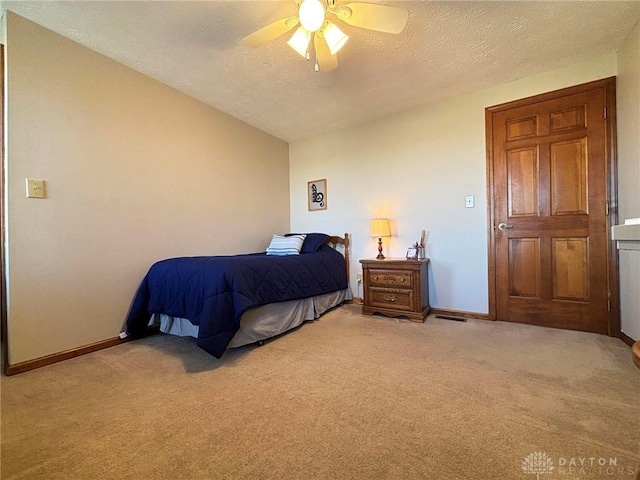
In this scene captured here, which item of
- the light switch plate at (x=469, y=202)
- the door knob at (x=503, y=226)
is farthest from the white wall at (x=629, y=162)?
the light switch plate at (x=469, y=202)

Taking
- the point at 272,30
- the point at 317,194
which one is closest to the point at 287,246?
the point at 317,194

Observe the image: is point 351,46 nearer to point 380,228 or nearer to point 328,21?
point 328,21

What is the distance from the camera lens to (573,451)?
1023 mm

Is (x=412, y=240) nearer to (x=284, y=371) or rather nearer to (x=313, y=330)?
(x=313, y=330)

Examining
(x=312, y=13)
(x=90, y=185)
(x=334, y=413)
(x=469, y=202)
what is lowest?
(x=334, y=413)

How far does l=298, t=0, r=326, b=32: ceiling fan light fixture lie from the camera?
4.70ft

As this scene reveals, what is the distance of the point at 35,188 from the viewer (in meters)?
1.85

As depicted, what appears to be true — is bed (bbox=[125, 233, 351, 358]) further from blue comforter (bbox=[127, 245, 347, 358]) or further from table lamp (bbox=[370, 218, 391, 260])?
table lamp (bbox=[370, 218, 391, 260])

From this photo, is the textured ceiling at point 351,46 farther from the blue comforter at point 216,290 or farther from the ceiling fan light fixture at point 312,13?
the blue comforter at point 216,290

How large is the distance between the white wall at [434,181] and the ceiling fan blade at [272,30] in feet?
6.29

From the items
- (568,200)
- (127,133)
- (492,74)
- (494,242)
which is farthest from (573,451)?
(127,133)

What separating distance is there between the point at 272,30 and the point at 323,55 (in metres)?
0.38

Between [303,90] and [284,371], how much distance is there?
8.15 feet

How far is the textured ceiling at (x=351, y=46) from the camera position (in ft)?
5.69
